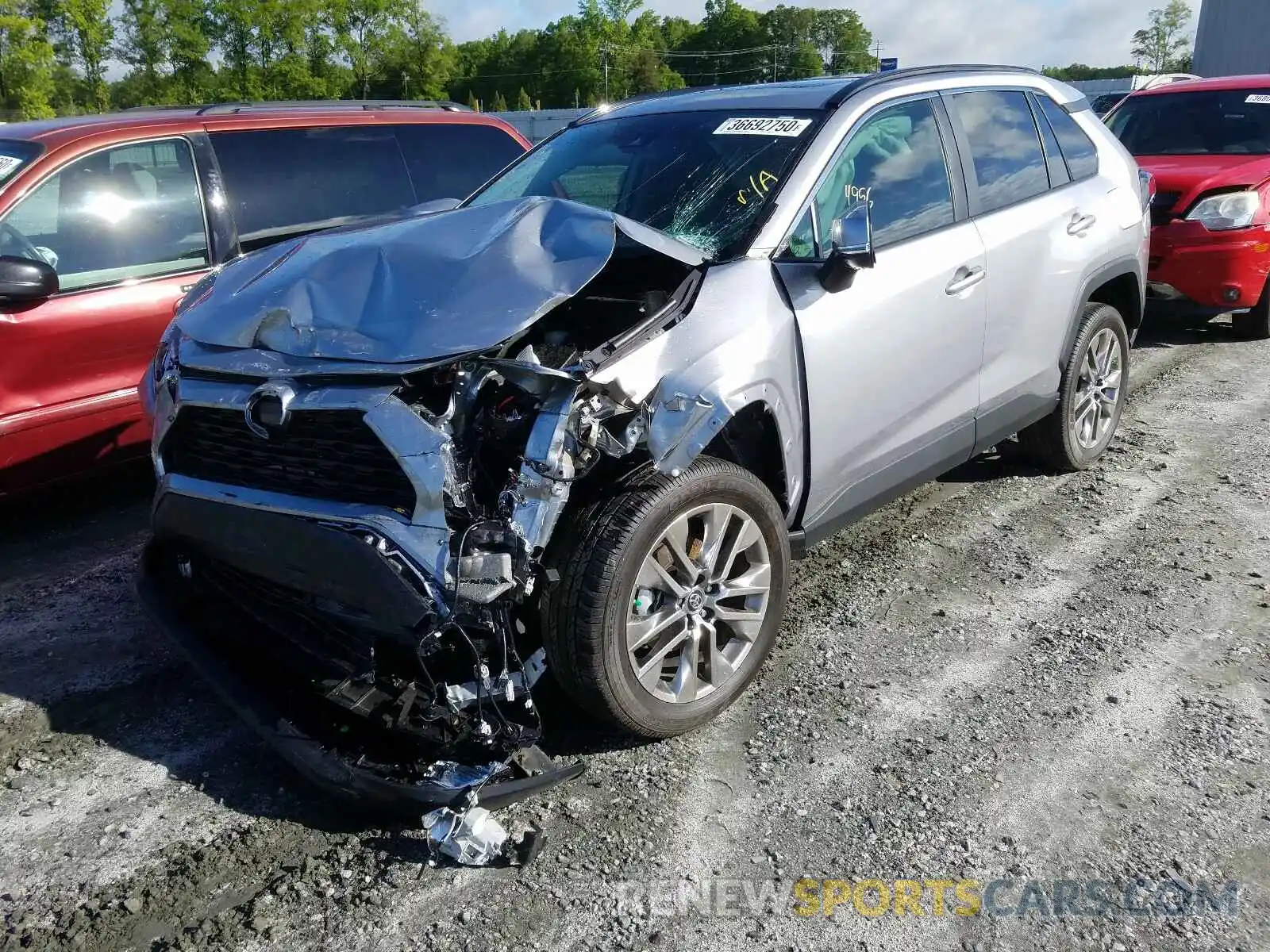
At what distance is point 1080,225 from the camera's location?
4.75 m

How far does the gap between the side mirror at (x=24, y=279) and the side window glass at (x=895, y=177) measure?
10.5 feet

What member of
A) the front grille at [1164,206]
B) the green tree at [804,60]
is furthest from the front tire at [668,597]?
the green tree at [804,60]

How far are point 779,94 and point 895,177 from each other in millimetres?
574

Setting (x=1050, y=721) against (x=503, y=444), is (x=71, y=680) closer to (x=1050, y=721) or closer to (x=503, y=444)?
(x=503, y=444)

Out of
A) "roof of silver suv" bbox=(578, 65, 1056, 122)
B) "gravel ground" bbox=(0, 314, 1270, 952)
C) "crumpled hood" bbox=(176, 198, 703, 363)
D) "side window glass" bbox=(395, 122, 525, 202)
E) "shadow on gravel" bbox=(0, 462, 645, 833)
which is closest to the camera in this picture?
"gravel ground" bbox=(0, 314, 1270, 952)

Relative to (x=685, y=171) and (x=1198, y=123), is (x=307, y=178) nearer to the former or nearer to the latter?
(x=685, y=171)

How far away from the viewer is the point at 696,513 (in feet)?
10.1

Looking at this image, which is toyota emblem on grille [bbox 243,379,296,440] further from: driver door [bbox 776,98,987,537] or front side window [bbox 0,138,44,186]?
front side window [bbox 0,138,44,186]

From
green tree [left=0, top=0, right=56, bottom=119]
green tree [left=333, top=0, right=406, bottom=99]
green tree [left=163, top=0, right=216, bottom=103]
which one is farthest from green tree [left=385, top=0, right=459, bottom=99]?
green tree [left=0, top=0, right=56, bottom=119]

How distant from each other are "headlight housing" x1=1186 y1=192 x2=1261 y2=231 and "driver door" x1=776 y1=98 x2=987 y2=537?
4.35 meters

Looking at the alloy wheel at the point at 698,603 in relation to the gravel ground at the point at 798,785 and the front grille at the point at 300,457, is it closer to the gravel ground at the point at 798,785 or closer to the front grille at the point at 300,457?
the gravel ground at the point at 798,785

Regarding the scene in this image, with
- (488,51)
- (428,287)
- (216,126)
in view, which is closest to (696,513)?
(428,287)

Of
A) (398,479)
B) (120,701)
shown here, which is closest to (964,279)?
(398,479)

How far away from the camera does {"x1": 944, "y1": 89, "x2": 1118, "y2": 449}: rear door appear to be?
4.29 m
